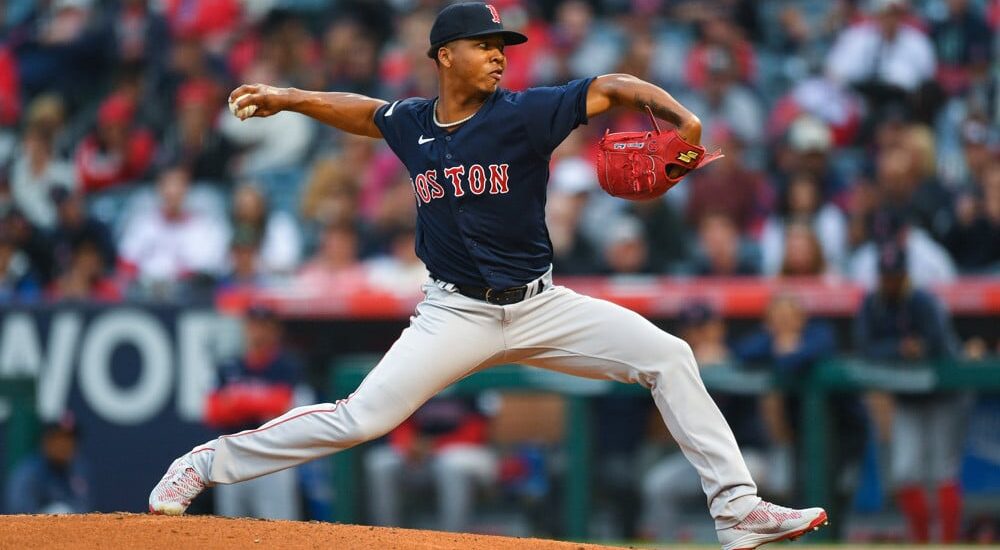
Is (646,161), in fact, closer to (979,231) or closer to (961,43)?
(979,231)

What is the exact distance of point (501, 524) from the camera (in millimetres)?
7859

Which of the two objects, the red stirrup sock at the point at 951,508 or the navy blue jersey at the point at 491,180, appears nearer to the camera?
the navy blue jersey at the point at 491,180

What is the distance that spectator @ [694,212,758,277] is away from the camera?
8555 mm

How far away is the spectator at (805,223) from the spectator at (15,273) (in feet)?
16.1

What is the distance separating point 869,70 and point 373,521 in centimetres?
458

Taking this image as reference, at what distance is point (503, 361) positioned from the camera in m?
4.78

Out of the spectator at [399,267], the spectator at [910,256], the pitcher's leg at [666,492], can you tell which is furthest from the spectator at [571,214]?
the spectator at [910,256]

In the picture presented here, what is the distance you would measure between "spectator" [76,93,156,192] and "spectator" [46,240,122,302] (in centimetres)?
132

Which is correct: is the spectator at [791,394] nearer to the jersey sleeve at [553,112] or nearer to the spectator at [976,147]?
the spectator at [976,147]

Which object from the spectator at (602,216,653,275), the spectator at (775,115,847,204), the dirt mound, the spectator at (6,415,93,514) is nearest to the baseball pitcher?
the dirt mound

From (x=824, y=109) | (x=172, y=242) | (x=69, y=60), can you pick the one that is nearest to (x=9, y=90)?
(x=69, y=60)

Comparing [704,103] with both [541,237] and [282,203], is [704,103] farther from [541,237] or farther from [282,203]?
[541,237]

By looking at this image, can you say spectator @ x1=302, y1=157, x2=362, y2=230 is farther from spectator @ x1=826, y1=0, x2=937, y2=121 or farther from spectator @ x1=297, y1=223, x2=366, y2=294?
spectator @ x1=826, y1=0, x2=937, y2=121

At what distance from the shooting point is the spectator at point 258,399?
830 cm
